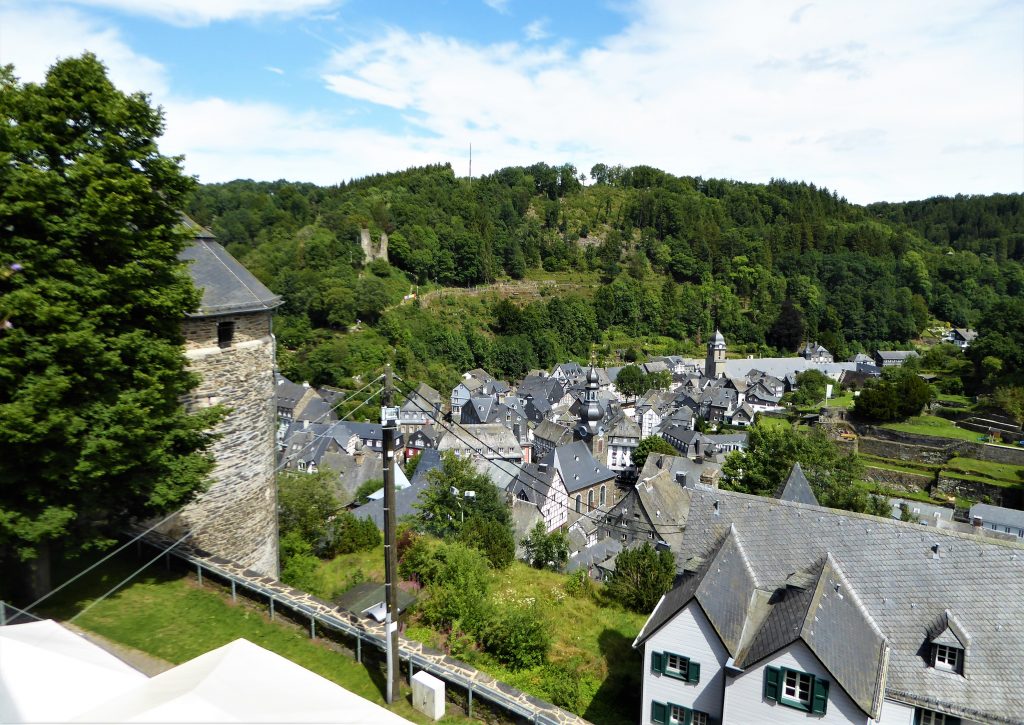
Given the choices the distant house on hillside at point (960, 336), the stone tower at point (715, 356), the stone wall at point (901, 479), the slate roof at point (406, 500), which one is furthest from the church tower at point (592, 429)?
the distant house on hillside at point (960, 336)

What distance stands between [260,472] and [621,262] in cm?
13447

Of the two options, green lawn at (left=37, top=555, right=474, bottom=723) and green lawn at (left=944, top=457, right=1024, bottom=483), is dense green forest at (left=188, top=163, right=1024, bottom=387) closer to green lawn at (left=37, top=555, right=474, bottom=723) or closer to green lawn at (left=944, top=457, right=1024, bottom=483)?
green lawn at (left=944, top=457, right=1024, bottom=483)

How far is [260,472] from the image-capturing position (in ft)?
48.5

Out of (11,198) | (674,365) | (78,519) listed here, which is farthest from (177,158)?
(674,365)

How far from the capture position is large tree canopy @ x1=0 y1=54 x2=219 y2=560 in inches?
340

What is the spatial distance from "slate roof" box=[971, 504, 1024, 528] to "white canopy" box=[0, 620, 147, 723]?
159 ft

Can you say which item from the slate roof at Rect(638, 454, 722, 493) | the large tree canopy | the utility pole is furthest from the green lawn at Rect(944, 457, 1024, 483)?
the large tree canopy

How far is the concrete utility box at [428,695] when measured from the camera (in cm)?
906

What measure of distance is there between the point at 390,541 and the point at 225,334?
7247 mm

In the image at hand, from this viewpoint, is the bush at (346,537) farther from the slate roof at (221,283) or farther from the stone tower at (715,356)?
the stone tower at (715,356)

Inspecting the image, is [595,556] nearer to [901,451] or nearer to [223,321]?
[223,321]

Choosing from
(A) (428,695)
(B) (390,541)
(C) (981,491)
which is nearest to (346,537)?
(A) (428,695)

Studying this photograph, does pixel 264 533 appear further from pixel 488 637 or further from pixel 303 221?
pixel 303 221

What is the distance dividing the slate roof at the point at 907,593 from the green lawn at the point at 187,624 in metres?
7.35
